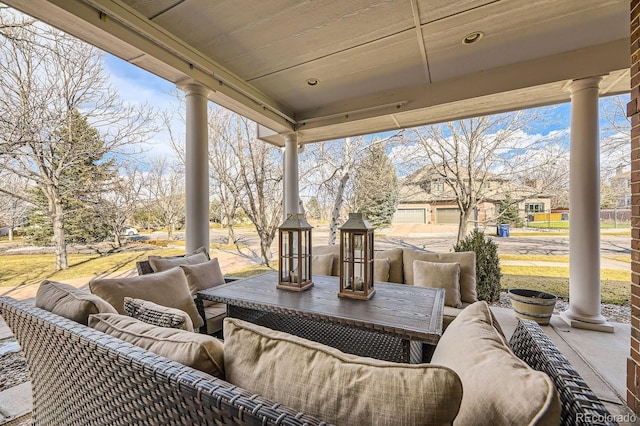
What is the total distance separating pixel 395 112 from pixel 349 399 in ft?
12.1

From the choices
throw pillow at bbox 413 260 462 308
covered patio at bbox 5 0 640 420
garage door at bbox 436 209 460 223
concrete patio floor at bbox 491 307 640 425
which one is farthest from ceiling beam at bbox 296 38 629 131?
concrete patio floor at bbox 491 307 640 425

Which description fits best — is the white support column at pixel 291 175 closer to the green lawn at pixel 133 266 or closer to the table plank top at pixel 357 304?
the table plank top at pixel 357 304

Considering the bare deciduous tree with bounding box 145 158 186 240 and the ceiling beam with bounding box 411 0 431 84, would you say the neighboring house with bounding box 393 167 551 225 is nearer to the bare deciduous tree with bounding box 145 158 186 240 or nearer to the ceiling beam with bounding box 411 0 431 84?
the ceiling beam with bounding box 411 0 431 84

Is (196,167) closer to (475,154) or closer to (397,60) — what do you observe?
(397,60)

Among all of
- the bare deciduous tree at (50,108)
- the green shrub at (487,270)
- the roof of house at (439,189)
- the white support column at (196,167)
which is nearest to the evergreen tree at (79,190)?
the bare deciduous tree at (50,108)

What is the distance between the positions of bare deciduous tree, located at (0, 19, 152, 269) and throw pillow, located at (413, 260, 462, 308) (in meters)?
4.70

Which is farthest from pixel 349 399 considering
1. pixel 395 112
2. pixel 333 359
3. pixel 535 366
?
pixel 395 112

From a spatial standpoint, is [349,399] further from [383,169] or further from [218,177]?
[218,177]

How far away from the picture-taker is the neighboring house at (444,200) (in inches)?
188

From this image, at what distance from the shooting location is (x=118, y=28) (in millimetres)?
2123

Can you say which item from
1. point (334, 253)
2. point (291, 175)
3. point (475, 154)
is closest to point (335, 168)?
point (291, 175)

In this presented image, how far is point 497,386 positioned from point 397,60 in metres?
3.15

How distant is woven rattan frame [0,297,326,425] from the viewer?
670mm

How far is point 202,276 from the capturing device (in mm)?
2449
